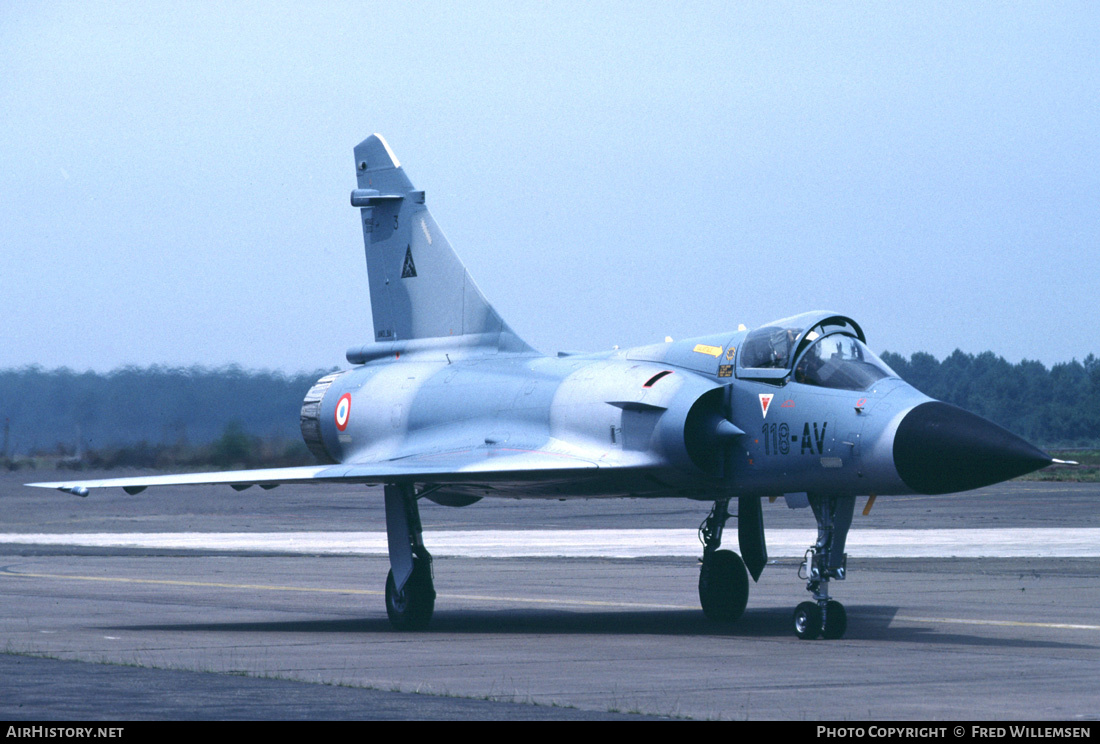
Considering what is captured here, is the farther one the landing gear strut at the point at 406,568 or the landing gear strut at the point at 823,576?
the landing gear strut at the point at 406,568

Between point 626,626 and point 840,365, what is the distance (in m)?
3.48

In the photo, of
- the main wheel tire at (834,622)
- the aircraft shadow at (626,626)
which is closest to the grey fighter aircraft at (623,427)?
the main wheel tire at (834,622)

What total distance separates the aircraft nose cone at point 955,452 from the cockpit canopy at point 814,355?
0.85m

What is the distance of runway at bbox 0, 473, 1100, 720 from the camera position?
9.77 metres

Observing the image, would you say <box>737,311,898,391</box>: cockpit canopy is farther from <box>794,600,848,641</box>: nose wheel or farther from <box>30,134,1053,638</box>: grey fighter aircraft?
<box>794,600,848,641</box>: nose wheel

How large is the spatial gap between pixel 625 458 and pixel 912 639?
310 cm

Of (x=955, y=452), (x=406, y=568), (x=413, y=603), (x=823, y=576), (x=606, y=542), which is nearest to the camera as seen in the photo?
(x=955, y=452)

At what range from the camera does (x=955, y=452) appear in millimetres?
12648

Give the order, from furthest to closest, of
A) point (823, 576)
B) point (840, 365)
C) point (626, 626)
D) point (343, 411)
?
point (343, 411), point (626, 626), point (840, 365), point (823, 576)

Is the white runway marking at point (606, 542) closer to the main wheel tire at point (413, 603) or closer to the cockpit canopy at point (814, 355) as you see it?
the main wheel tire at point (413, 603)

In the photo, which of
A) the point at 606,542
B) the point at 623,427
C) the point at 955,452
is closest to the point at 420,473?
the point at 623,427

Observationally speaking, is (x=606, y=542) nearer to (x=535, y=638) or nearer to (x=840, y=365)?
(x=535, y=638)

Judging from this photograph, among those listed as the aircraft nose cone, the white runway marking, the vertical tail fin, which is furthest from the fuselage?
the white runway marking

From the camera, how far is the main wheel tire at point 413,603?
15633 mm
